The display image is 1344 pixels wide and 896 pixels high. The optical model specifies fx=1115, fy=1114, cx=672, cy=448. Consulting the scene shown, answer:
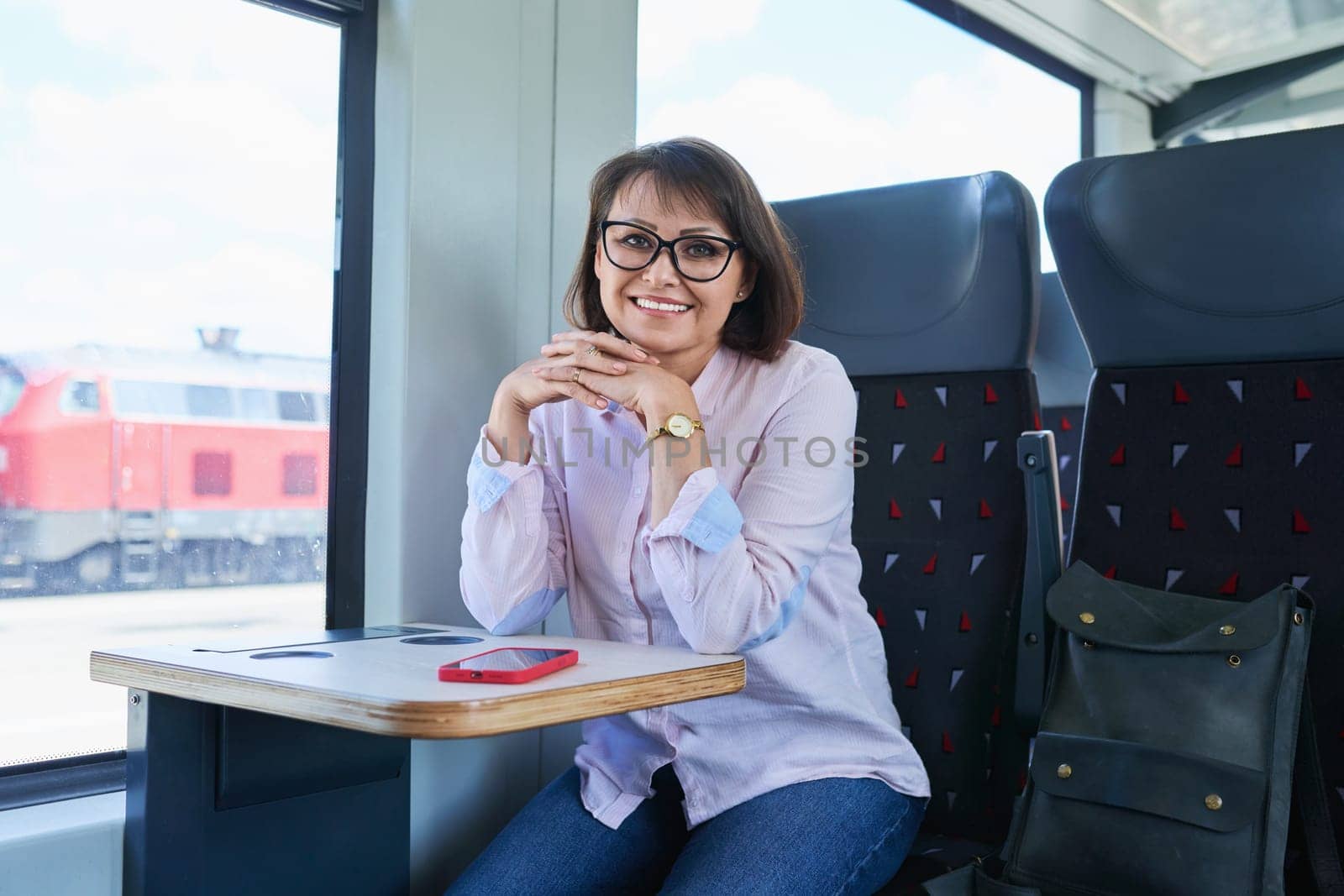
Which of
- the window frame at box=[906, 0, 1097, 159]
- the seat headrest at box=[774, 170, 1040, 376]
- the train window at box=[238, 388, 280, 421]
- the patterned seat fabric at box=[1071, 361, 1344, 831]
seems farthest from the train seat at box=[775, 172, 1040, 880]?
the window frame at box=[906, 0, 1097, 159]

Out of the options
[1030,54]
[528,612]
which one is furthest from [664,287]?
[1030,54]

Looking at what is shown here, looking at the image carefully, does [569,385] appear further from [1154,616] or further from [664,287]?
[1154,616]

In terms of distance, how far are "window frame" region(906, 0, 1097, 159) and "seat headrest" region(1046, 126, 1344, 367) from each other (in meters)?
1.46

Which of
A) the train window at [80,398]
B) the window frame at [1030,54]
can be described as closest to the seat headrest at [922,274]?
the train window at [80,398]

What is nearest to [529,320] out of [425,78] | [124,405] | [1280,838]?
[425,78]

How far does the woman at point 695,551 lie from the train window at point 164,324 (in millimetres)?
372

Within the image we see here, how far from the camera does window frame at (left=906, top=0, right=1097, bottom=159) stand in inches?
120

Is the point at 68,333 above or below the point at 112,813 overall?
above

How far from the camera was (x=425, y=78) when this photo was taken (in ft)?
5.14

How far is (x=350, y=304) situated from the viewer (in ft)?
5.33

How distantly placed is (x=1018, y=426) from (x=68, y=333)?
1.24 metres

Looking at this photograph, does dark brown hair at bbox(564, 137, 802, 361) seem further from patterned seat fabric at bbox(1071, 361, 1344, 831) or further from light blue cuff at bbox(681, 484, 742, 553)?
patterned seat fabric at bbox(1071, 361, 1344, 831)

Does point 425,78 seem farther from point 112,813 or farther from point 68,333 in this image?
point 112,813

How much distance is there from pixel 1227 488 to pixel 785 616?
0.63 m
